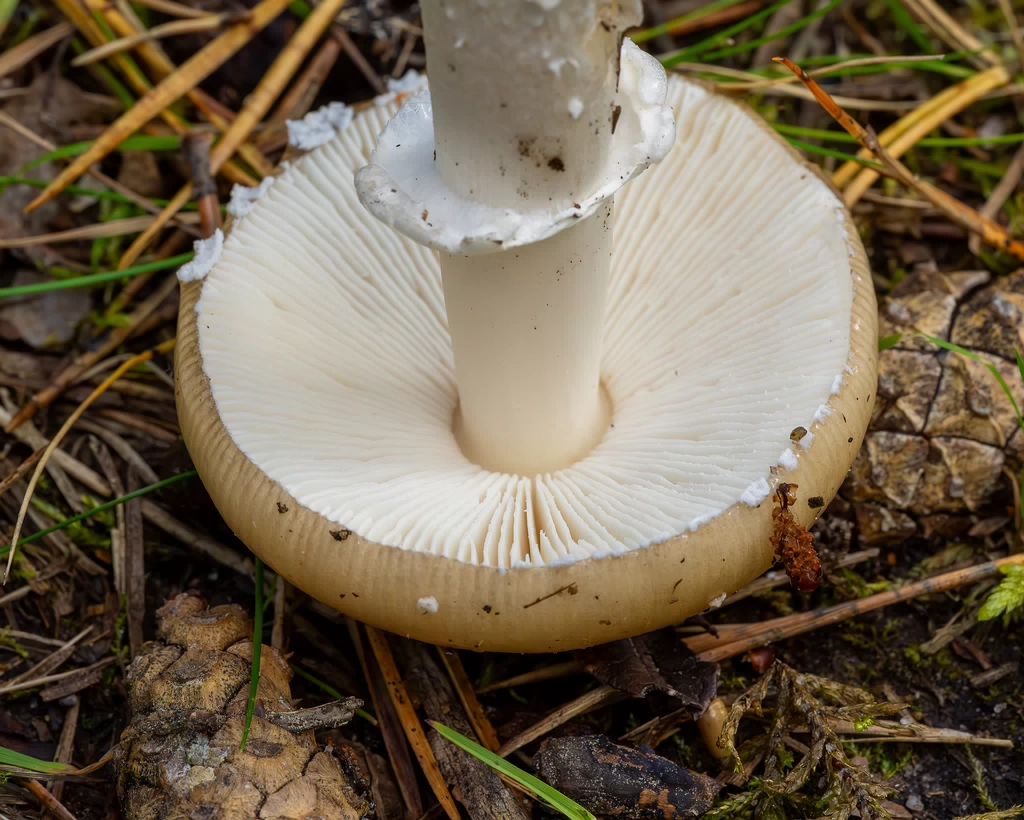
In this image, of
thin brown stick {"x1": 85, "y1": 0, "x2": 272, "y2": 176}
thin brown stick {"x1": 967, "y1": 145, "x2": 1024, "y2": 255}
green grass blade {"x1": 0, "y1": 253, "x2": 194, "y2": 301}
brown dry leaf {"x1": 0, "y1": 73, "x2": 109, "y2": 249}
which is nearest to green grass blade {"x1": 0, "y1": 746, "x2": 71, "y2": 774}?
green grass blade {"x1": 0, "y1": 253, "x2": 194, "y2": 301}

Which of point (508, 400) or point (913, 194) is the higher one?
point (508, 400)

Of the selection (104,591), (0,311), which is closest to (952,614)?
(104,591)

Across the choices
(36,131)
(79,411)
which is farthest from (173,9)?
(79,411)

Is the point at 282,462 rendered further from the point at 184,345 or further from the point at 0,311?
the point at 0,311

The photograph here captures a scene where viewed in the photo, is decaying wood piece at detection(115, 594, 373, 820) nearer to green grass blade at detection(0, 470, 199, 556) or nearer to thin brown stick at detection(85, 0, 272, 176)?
green grass blade at detection(0, 470, 199, 556)

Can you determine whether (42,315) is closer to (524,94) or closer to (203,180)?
(203,180)

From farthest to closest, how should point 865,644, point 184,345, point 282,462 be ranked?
1. point 865,644
2. point 184,345
3. point 282,462
